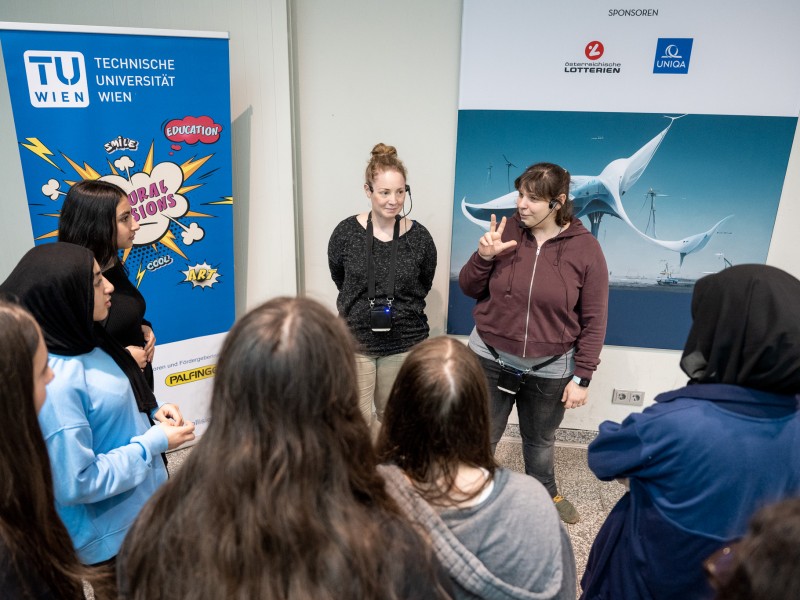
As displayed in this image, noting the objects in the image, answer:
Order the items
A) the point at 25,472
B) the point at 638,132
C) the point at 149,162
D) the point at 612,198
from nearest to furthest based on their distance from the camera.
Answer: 1. the point at 25,472
2. the point at 149,162
3. the point at 638,132
4. the point at 612,198

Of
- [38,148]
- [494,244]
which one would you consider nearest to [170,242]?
[38,148]

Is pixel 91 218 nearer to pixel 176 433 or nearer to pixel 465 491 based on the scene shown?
pixel 176 433

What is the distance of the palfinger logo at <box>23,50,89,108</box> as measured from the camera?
2143mm

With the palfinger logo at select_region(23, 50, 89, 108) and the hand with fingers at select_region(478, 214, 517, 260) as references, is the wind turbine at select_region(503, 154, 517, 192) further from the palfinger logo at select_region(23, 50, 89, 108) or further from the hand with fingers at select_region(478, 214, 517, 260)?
the palfinger logo at select_region(23, 50, 89, 108)

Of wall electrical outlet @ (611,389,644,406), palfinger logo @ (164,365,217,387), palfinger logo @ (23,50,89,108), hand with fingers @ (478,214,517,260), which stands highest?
palfinger logo @ (23,50,89,108)

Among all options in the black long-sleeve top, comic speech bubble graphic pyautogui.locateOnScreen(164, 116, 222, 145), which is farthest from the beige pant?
comic speech bubble graphic pyautogui.locateOnScreen(164, 116, 222, 145)

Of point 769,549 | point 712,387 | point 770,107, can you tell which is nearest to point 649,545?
point 712,387

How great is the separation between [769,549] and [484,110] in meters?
2.27

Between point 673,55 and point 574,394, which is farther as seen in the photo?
point 673,55

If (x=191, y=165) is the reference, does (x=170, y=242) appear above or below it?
below

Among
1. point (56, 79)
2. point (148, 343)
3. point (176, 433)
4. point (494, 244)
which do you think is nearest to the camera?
point (176, 433)

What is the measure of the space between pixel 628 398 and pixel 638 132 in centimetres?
137

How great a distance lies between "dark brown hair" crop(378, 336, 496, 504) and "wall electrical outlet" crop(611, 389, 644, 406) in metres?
2.11

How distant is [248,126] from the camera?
8.69ft
